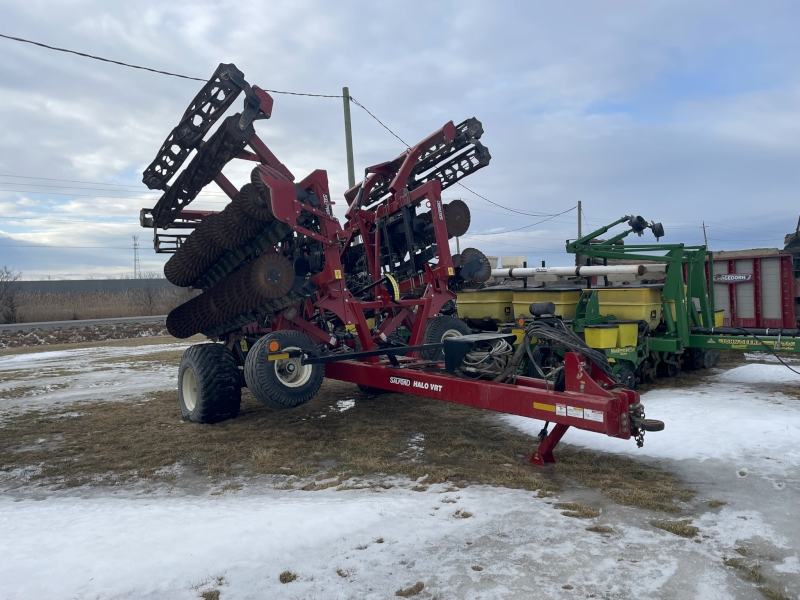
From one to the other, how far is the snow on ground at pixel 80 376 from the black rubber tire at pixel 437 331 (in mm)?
5293

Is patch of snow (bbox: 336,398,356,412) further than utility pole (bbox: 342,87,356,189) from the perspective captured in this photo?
No

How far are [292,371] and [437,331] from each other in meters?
1.97

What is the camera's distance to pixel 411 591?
3104 mm

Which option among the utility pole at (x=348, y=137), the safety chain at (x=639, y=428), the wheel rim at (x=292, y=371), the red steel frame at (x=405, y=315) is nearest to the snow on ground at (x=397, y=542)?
the safety chain at (x=639, y=428)

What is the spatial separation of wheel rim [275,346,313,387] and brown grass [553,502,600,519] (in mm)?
2875

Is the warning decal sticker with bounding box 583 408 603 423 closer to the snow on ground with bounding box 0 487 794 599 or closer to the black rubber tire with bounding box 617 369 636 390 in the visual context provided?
the snow on ground with bounding box 0 487 794 599

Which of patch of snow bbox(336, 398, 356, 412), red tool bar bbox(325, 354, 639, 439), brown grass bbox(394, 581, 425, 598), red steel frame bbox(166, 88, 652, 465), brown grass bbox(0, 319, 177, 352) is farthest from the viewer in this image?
brown grass bbox(0, 319, 177, 352)

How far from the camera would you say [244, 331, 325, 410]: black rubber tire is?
19.3 feet

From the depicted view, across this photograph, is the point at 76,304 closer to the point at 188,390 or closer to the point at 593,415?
the point at 188,390

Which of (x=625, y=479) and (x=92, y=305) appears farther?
(x=92, y=305)

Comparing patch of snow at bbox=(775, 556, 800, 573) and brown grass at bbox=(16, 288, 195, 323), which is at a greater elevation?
brown grass at bbox=(16, 288, 195, 323)

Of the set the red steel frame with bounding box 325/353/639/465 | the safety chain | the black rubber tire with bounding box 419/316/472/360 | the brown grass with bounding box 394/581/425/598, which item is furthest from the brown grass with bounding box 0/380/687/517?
the brown grass with bounding box 394/581/425/598

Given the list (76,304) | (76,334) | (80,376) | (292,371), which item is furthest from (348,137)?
(76,304)

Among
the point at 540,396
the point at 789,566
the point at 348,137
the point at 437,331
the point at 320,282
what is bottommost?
the point at 789,566
